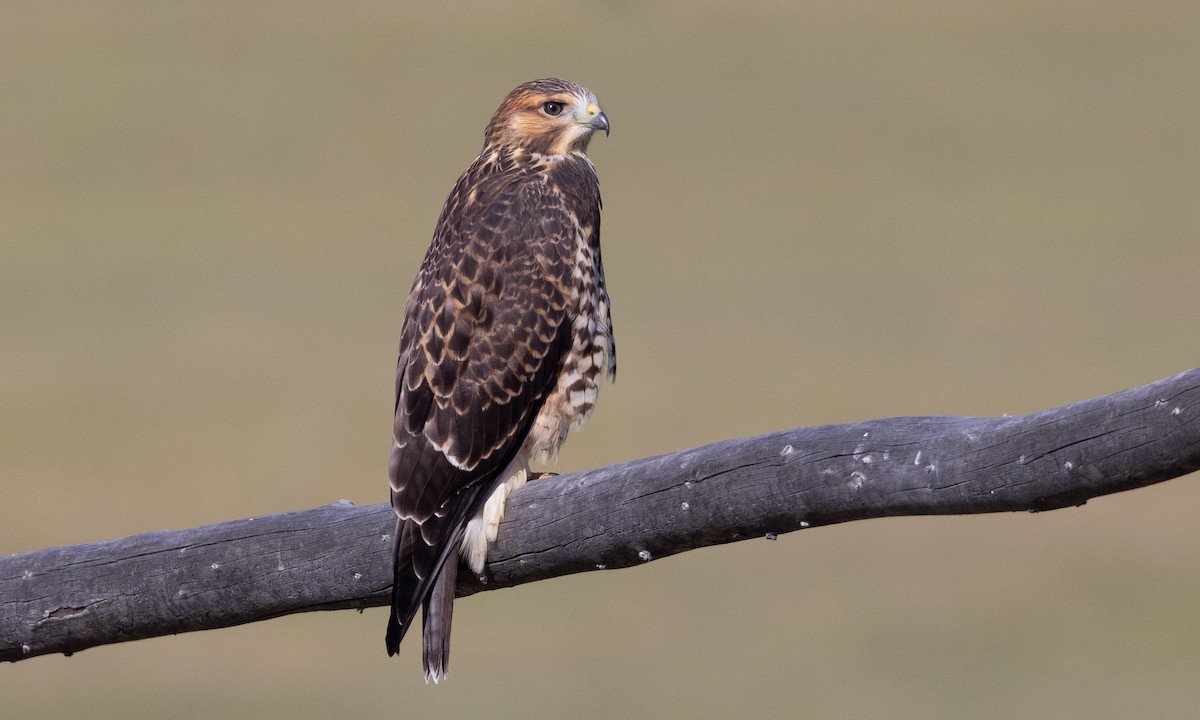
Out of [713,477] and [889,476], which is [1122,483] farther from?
[713,477]

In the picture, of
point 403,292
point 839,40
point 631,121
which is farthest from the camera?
point 839,40

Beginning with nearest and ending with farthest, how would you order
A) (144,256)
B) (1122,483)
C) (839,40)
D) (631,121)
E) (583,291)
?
(1122,483) < (583,291) < (144,256) < (631,121) < (839,40)

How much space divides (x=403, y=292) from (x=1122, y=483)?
20.8 m

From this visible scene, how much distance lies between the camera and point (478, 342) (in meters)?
4.51

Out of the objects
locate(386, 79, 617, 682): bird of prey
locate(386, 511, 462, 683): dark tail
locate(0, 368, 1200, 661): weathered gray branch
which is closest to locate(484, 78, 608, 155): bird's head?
locate(386, 79, 617, 682): bird of prey

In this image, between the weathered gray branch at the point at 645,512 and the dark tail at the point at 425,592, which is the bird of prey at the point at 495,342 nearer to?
the dark tail at the point at 425,592

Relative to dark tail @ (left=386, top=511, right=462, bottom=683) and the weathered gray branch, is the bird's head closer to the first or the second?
the weathered gray branch

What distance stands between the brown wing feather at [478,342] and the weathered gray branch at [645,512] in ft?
0.62

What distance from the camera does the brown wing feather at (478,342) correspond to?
13.7ft

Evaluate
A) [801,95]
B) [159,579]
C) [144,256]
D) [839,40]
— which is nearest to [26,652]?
[159,579]

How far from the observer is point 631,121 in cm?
2877

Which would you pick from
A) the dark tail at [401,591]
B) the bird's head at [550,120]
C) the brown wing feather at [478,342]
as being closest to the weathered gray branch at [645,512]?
the dark tail at [401,591]

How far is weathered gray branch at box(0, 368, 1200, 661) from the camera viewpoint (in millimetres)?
2961

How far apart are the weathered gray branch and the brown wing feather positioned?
0.19m
